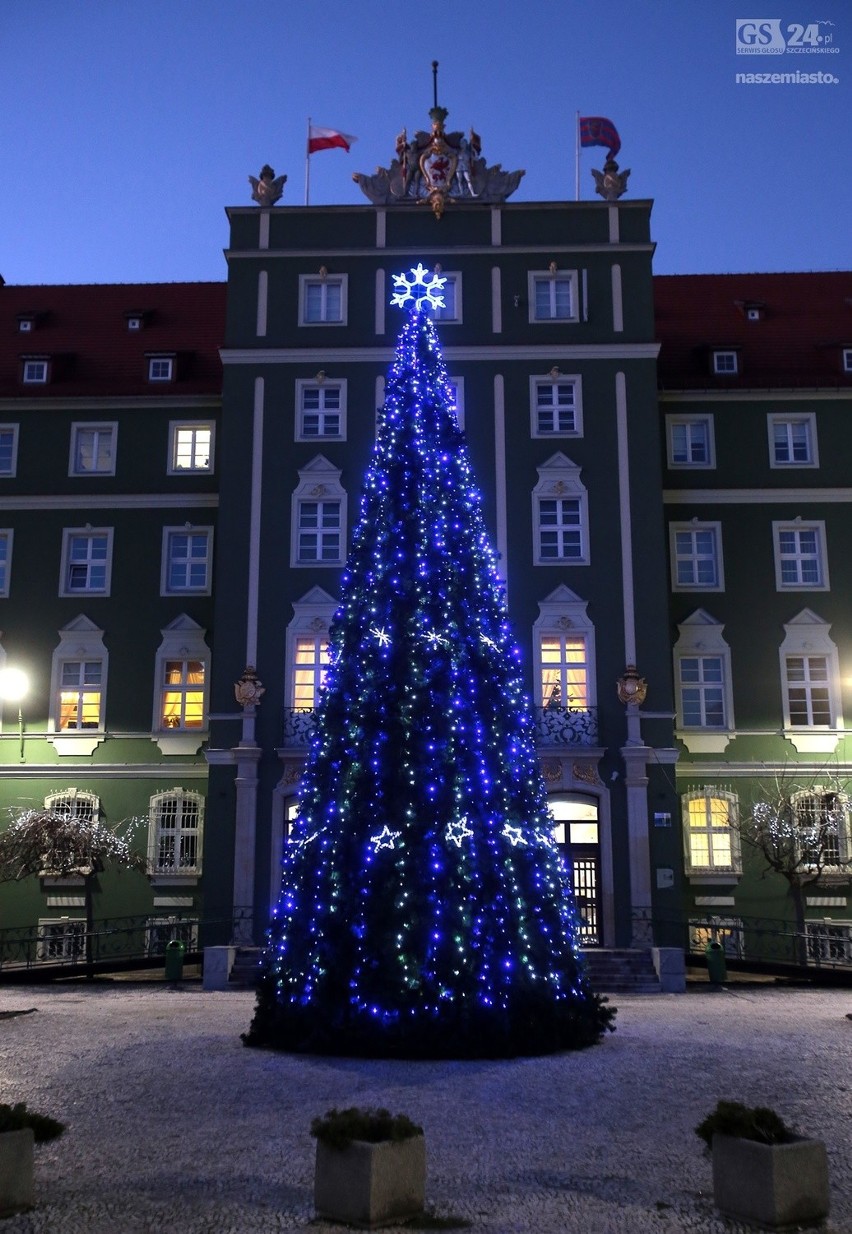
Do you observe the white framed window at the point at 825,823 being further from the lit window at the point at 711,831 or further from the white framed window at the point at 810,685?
the lit window at the point at 711,831

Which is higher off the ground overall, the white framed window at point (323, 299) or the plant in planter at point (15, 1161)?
the white framed window at point (323, 299)

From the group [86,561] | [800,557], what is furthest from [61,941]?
[800,557]

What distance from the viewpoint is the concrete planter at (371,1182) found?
8.91 metres

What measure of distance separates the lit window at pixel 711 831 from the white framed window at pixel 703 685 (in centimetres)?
125

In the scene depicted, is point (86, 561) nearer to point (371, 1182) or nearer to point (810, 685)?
point (810, 685)

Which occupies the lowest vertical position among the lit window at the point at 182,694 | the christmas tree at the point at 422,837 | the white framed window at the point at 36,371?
the christmas tree at the point at 422,837

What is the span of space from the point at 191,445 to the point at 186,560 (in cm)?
347

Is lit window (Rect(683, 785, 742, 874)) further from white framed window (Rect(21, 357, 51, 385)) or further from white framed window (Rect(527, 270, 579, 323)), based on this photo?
white framed window (Rect(21, 357, 51, 385))

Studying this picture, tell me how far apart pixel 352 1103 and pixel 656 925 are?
19.5m

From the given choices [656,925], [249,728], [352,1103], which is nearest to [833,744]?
[656,925]

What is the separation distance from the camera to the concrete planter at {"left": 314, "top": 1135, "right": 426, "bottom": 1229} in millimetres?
8906

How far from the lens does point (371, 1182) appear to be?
29.1ft

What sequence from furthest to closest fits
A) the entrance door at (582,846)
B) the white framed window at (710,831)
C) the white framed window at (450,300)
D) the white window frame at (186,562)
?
the white window frame at (186,562) < the white framed window at (450,300) < the white framed window at (710,831) < the entrance door at (582,846)

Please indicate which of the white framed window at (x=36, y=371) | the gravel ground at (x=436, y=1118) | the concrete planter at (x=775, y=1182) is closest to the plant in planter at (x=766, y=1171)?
the concrete planter at (x=775, y=1182)
